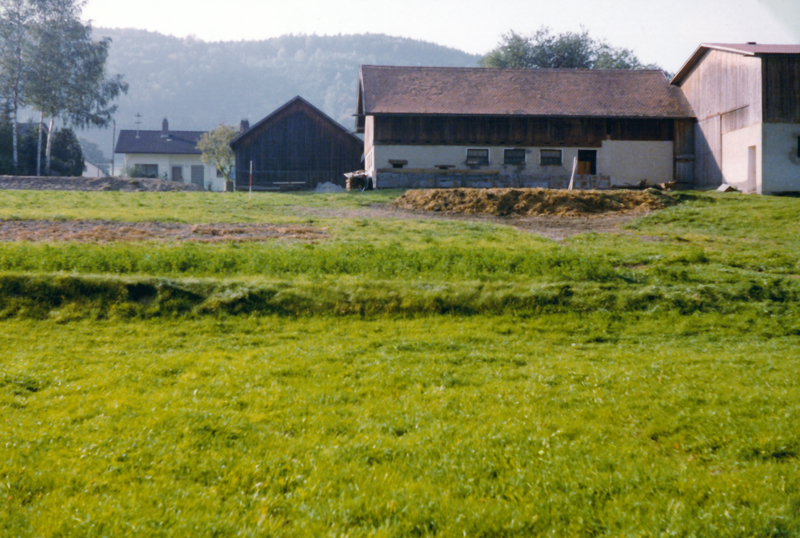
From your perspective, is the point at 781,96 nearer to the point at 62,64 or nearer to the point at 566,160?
the point at 566,160

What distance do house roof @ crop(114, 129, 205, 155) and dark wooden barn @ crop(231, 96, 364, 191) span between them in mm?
33896

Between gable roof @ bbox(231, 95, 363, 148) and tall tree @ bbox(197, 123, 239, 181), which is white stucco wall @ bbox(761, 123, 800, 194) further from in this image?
tall tree @ bbox(197, 123, 239, 181)

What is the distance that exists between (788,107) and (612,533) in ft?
115

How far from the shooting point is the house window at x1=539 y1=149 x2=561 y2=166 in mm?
42125

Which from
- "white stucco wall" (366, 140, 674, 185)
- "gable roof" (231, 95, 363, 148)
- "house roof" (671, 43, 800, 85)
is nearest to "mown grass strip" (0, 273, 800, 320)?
"house roof" (671, 43, 800, 85)

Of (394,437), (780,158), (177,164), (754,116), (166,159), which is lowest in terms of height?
(394,437)

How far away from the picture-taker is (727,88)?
36.6 metres

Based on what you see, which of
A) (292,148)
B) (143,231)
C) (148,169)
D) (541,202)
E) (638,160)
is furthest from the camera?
(148,169)

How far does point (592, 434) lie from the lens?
6535mm

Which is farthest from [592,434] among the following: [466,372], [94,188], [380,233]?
[94,188]

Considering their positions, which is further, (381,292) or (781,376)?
(381,292)

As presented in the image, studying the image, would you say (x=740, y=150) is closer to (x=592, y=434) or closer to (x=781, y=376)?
(x=781, y=376)

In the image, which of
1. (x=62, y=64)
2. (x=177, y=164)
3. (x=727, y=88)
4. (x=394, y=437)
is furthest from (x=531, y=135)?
(x=177, y=164)

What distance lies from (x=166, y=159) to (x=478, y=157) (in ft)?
167
